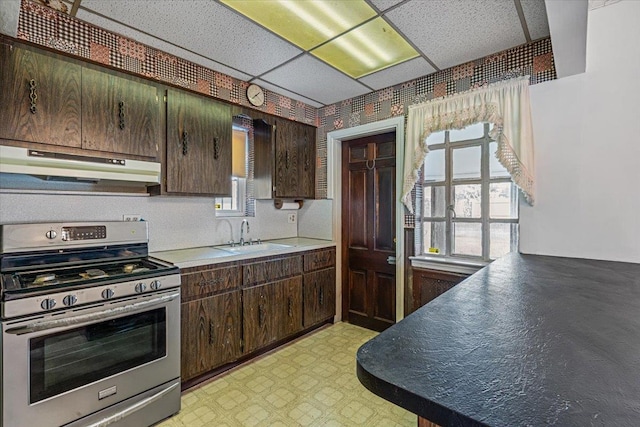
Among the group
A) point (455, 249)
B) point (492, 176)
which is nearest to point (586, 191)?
point (492, 176)

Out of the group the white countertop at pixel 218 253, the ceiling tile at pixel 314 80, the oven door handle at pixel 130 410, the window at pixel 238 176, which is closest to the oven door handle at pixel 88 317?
the white countertop at pixel 218 253

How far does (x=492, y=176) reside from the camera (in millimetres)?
2441

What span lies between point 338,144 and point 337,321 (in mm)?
2066

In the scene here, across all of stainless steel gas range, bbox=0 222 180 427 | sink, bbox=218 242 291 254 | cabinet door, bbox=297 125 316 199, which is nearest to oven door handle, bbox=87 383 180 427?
stainless steel gas range, bbox=0 222 180 427

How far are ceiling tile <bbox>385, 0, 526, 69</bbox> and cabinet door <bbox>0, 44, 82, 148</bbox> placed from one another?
2.05m

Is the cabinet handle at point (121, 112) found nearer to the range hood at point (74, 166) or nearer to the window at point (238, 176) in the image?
the range hood at point (74, 166)

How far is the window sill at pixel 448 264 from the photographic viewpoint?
95.7 inches

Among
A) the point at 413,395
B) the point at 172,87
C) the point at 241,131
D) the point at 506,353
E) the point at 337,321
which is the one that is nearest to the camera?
the point at 413,395

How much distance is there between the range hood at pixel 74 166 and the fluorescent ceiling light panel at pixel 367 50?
156 centimetres

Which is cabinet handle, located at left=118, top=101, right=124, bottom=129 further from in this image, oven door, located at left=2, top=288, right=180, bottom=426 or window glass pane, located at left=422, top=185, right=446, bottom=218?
window glass pane, located at left=422, top=185, right=446, bottom=218

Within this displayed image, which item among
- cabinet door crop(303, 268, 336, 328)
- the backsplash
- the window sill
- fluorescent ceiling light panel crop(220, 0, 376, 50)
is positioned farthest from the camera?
cabinet door crop(303, 268, 336, 328)

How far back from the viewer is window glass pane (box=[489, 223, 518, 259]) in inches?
92.0

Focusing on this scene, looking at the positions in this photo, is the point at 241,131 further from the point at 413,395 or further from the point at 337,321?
the point at 413,395

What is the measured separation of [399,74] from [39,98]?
2.59 m
